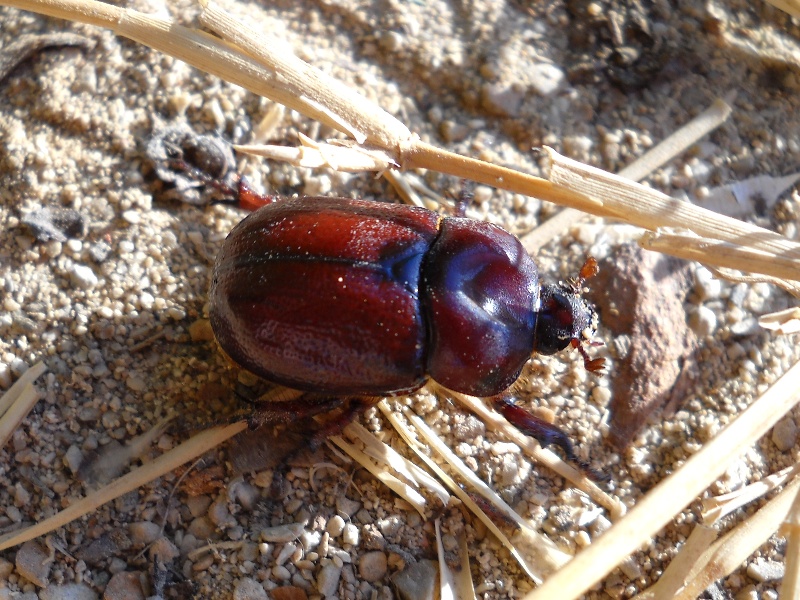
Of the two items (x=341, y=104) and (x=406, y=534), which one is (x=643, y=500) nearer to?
(x=406, y=534)

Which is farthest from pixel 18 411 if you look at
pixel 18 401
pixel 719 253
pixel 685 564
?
pixel 719 253

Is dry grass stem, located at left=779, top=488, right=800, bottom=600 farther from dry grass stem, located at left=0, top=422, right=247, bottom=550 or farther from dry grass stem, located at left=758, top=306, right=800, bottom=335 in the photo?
dry grass stem, located at left=0, top=422, right=247, bottom=550

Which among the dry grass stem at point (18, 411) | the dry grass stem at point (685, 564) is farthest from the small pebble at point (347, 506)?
the dry grass stem at point (18, 411)

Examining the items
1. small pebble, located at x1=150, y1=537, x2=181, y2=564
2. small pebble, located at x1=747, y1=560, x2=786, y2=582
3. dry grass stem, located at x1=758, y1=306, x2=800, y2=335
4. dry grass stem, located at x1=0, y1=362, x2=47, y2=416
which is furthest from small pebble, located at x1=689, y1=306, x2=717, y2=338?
dry grass stem, located at x1=0, y1=362, x2=47, y2=416

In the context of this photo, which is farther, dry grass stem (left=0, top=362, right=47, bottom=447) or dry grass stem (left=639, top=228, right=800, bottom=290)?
dry grass stem (left=0, top=362, right=47, bottom=447)

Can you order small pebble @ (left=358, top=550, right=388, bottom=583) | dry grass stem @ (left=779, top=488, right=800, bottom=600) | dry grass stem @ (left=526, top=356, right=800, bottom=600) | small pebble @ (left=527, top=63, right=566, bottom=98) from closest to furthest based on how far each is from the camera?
dry grass stem @ (left=526, top=356, right=800, bottom=600) → dry grass stem @ (left=779, top=488, right=800, bottom=600) → small pebble @ (left=358, top=550, right=388, bottom=583) → small pebble @ (left=527, top=63, right=566, bottom=98)

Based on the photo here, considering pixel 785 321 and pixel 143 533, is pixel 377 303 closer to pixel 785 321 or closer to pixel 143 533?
pixel 143 533

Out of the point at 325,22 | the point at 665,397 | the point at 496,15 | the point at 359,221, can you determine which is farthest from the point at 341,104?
the point at 665,397
